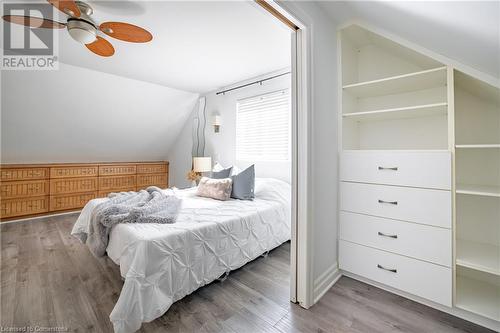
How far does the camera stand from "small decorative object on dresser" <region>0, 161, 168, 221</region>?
3.55 m

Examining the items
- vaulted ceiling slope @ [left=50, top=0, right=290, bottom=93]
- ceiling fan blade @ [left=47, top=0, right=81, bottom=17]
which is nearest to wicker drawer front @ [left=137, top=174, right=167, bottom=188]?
→ vaulted ceiling slope @ [left=50, top=0, right=290, bottom=93]

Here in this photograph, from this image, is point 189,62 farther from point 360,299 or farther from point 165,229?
point 360,299

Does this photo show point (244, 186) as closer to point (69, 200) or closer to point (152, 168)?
point (152, 168)

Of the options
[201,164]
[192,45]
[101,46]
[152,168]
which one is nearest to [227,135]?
[201,164]

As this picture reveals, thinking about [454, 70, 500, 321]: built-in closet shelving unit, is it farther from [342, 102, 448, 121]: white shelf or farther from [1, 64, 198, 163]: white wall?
[1, 64, 198, 163]: white wall

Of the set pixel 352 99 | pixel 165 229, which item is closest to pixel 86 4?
pixel 165 229

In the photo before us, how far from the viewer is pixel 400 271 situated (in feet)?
5.45

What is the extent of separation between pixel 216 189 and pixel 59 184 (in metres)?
3.35

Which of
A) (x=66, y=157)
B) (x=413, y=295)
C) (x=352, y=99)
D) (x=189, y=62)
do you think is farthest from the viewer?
(x=66, y=157)

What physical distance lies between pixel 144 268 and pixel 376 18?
8.07 feet

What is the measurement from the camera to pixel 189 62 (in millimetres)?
2951

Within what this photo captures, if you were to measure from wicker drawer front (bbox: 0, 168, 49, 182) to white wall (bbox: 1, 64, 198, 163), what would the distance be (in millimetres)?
186

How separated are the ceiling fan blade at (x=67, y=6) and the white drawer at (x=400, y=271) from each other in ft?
9.06

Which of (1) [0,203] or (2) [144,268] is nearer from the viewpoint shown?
(2) [144,268]
